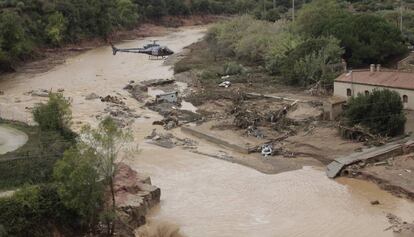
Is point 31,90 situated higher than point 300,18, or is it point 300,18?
point 300,18

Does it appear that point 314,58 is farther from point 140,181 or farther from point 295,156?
point 140,181

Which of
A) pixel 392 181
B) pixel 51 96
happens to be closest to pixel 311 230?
pixel 392 181

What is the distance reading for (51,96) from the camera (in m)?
35.0

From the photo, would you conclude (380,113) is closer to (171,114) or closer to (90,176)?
(171,114)

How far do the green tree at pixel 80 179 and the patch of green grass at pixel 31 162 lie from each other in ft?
10.3

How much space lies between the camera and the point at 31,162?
27.6m

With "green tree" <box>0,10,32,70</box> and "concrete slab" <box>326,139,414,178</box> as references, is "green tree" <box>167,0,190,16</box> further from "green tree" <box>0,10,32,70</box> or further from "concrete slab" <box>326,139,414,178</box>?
"concrete slab" <box>326,139,414,178</box>

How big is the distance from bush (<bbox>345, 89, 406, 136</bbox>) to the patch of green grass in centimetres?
1875

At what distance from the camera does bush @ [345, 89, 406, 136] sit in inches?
1497

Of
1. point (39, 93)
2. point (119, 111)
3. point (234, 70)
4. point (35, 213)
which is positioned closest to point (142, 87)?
point (39, 93)

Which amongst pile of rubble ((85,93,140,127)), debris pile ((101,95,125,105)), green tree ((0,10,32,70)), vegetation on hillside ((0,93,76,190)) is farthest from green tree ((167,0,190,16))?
vegetation on hillside ((0,93,76,190))

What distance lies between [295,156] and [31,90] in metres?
32.5

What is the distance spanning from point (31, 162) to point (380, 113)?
72.9 ft

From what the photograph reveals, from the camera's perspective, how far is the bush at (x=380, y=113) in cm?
3803
